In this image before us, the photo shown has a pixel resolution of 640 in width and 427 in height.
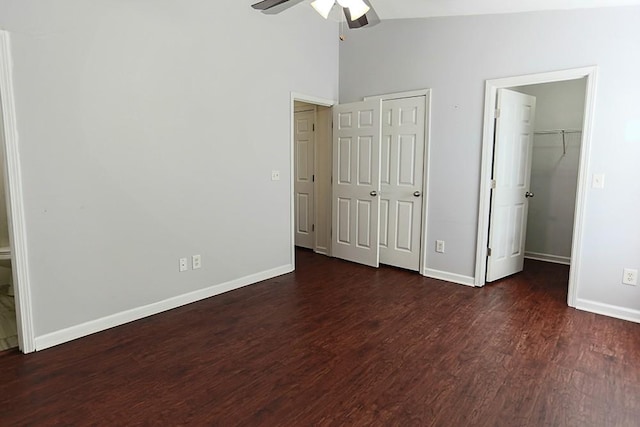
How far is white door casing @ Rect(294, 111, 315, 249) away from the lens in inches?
207

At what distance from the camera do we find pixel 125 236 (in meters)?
3.03

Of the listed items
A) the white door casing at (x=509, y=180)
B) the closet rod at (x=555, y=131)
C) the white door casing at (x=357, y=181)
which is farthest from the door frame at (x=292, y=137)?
the closet rod at (x=555, y=131)

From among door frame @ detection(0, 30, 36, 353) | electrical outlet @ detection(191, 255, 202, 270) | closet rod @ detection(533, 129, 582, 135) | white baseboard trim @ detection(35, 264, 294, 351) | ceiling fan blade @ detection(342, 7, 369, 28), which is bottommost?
white baseboard trim @ detection(35, 264, 294, 351)

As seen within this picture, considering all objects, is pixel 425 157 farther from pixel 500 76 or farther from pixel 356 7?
pixel 356 7

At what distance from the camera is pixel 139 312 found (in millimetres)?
3154

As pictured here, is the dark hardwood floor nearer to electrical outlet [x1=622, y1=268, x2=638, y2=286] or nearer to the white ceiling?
electrical outlet [x1=622, y1=268, x2=638, y2=286]

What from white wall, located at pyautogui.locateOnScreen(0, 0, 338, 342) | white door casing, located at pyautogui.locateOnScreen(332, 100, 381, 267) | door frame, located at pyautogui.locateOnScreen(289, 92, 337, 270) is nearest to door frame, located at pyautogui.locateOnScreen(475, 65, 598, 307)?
white door casing, located at pyautogui.locateOnScreen(332, 100, 381, 267)

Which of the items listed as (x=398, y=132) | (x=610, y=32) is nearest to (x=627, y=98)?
(x=610, y=32)

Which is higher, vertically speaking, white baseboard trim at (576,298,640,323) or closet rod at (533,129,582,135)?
closet rod at (533,129,582,135)

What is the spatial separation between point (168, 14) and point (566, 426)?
381 cm

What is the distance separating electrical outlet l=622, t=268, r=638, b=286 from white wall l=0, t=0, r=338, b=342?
10.3ft

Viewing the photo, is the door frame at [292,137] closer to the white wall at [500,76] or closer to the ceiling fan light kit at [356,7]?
the white wall at [500,76]

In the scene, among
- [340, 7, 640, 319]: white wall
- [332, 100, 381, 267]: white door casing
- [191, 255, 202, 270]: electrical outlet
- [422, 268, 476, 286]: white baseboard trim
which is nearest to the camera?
[340, 7, 640, 319]: white wall

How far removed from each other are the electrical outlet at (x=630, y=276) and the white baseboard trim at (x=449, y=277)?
4.04 ft
